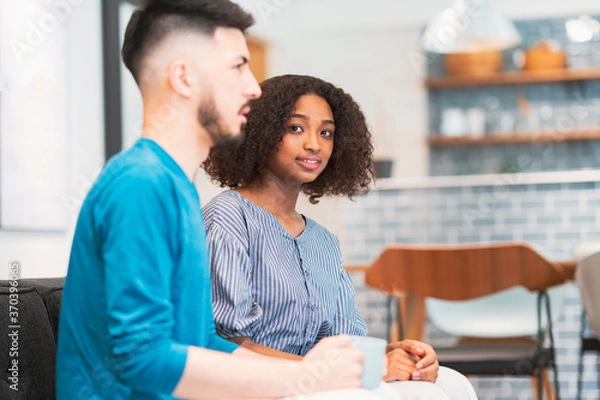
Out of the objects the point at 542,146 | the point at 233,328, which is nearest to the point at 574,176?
the point at 542,146

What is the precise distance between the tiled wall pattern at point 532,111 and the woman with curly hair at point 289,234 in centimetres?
427

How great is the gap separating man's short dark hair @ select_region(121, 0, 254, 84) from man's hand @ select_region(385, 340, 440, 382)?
741 mm

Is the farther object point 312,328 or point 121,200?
point 312,328

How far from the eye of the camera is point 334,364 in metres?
1.06

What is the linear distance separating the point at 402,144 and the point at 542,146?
0.97 metres

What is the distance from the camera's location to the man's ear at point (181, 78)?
108 cm

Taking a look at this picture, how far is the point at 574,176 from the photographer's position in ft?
18.5

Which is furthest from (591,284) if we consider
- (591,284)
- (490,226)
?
(490,226)

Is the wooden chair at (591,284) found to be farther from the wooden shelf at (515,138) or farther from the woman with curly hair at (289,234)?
the wooden shelf at (515,138)

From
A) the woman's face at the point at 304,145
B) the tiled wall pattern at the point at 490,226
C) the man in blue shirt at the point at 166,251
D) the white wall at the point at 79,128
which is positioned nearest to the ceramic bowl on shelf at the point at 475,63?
the tiled wall pattern at the point at 490,226

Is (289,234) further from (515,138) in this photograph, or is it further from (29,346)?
(515,138)

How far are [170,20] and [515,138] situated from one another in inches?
207

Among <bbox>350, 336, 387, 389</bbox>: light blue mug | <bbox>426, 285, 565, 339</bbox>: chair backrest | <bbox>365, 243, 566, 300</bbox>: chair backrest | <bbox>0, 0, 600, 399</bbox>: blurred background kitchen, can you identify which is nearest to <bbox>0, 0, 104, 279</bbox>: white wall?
<bbox>0, 0, 600, 399</bbox>: blurred background kitchen

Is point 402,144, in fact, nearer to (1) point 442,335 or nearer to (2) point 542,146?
(2) point 542,146
